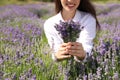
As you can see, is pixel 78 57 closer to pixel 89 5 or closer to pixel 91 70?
pixel 91 70

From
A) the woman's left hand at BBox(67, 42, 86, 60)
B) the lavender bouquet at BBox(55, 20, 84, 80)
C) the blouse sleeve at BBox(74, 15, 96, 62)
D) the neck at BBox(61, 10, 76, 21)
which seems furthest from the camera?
the neck at BBox(61, 10, 76, 21)

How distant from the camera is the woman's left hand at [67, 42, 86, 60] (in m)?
2.73

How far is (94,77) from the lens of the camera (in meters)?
2.46

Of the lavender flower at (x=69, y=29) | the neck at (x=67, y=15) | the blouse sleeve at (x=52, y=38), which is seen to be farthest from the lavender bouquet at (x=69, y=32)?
the neck at (x=67, y=15)

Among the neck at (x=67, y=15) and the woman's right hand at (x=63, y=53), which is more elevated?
the neck at (x=67, y=15)

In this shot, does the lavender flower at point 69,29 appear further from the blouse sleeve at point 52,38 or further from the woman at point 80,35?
the blouse sleeve at point 52,38

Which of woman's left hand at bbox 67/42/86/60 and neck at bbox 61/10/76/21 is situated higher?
neck at bbox 61/10/76/21

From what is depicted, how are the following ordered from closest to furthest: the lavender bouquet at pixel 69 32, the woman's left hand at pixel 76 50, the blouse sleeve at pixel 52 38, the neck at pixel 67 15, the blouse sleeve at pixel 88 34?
the lavender bouquet at pixel 69 32, the woman's left hand at pixel 76 50, the blouse sleeve at pixel 88 34, the blouse sleeve at pixel 52 38, the neck at pixel 67 15

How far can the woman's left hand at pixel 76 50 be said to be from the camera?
8.96 feet

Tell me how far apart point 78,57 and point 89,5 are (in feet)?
2.55

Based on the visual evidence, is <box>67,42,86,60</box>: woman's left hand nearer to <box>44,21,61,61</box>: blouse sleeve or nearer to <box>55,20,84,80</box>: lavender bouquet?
<box>55,20,84,80</box>: lavender bouquet

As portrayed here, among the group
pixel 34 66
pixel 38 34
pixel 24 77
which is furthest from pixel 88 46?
pixel 38 34

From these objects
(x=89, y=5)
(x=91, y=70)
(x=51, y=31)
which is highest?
(x=89, y=5)

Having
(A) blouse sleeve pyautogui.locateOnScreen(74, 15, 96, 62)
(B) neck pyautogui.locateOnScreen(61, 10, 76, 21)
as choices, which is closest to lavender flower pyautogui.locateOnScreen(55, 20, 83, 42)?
(A) blouse sleeve pyautogui.locateOnScreen(74, 15, 96, 62)
